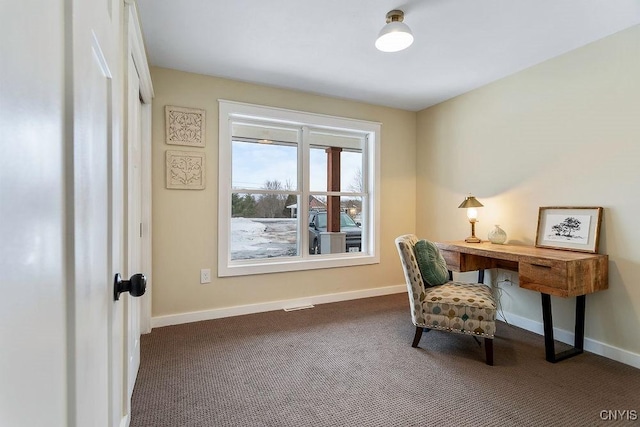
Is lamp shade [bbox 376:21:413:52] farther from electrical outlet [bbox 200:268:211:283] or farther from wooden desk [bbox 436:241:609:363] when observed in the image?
electrical outlet [bbox 200:268:211:283]

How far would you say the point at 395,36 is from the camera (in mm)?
2125

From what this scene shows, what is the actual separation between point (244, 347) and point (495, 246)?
91.4 inches

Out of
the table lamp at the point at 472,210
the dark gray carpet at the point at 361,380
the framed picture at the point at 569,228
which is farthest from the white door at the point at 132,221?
the framed picture at the point at 569,228

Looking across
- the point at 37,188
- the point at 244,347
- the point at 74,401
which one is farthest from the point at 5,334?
the point at 244,347

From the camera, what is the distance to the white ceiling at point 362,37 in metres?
2.07

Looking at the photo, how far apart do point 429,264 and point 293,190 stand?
1.68 metres

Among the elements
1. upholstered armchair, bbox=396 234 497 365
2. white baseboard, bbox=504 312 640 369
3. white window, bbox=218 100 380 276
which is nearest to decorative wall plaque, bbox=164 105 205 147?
white window, bbox=218 100 380 276

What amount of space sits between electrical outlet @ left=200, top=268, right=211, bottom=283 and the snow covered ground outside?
297 mm

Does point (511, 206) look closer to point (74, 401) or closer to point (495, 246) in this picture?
point (495, 246)

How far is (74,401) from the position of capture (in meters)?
0.54

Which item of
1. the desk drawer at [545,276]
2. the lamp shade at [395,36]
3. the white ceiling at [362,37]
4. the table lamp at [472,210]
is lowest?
the desk drawer at [545,276]

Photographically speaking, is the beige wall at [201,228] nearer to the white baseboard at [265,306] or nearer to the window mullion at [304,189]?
the white baseboard at [265,306]

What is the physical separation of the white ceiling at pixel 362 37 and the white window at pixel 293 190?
0.52 m

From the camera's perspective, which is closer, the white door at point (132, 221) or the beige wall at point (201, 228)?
the white door at point (132, 221)
